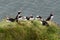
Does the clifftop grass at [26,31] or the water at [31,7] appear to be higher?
the clifftop grass at [26,31]

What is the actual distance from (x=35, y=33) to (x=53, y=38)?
0.75 m

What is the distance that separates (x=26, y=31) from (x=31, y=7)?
11915mm

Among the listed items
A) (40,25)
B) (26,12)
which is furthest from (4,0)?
(40,25)

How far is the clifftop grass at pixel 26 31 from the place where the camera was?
1256 centimetres

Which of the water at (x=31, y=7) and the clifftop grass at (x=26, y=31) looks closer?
the clifftop grass at (x=26, y=31)

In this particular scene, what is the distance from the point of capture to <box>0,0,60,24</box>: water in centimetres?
2364

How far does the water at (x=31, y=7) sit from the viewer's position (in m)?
23.6

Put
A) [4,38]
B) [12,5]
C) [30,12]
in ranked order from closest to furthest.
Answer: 1. [4,38]
2. [30,12]
3. [12,5]

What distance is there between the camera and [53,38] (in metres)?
13.0

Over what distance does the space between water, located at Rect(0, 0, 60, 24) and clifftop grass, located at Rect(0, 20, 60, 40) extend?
32.3 feet

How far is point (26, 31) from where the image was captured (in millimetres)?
12742

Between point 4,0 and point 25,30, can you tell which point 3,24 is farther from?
point 4,0

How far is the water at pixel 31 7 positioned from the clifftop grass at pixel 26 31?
9.85m

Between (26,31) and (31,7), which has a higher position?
(26,31)
